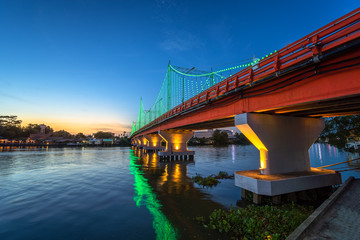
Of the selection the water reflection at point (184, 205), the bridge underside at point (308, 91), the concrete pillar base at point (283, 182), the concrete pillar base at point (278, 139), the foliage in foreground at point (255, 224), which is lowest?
the water reflection at point (184, 205)

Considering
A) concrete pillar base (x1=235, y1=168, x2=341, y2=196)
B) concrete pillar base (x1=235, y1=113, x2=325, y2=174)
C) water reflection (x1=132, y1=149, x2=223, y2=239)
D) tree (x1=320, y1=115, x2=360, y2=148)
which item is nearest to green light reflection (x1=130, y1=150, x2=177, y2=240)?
water reflection (x1=132, y1=149, x2=223, y2=239)

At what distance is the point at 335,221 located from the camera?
21.8ft

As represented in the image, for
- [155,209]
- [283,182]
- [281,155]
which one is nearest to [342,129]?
[281,155]

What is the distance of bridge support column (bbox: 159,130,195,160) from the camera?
37.0 meters

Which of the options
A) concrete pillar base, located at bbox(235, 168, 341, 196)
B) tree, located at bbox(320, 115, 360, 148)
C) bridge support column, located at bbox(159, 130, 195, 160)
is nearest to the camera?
concrete pillar base, located at bbox(235, 168, 341, 196)

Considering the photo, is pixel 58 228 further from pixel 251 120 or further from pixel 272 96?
pixel 272 96

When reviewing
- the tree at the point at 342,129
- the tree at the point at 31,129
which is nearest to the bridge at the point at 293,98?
the tree at the point at 342,129

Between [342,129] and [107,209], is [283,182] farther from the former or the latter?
[342,129]

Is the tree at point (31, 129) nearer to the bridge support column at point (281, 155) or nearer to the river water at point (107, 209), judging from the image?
the river water at point (107, 209)

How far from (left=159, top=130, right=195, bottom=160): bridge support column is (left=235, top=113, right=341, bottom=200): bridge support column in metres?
25.3

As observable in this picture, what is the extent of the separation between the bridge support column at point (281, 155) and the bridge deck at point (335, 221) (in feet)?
7.26

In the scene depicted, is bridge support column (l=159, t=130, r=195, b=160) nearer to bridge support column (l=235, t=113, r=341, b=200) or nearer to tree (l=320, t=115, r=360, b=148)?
tree (l=320, t=115, r=360, b=148)

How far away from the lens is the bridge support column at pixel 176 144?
36969 millimetres

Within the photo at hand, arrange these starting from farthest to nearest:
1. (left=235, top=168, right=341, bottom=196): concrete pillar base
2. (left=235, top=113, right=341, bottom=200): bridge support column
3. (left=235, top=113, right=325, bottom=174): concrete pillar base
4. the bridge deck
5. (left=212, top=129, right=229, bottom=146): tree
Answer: (left=212, top=129, right=229, bottom=146): tree
(left=235, top=113, right=325, bottom=174): concrete pillar base
(left=235, top=113, right=341, bottom=200): bridge support column
(left=235, top=168, right=341, bottom=196): concrete pillar base
the bridge deck
